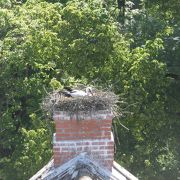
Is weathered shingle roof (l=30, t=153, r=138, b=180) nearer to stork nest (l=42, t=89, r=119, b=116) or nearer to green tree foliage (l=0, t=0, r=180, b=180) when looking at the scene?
stork nest (l=42, t=89, r=119, b=116)

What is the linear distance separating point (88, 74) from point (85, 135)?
32.9ft

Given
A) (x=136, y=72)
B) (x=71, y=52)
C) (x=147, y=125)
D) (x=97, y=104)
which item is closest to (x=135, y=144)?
(x=147, y=125)

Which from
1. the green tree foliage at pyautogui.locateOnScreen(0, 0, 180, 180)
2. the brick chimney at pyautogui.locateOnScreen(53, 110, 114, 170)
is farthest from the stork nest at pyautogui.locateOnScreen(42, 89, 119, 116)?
the green tree foliage at pyautogui.locateOnScreen(0, 0, 180, 180)

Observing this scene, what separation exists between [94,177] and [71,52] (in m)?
10.4

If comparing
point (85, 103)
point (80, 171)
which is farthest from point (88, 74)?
point (80, 171)

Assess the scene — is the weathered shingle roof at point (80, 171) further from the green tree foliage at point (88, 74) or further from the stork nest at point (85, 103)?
the green tree foliage at point (88, 74)

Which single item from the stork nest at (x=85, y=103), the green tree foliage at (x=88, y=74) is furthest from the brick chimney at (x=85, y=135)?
the green tree foliage at (x=88, y=74)

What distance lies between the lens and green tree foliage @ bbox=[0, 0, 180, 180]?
666 inches

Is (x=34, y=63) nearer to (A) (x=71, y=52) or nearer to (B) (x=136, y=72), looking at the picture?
(A) (x=71, y=52)

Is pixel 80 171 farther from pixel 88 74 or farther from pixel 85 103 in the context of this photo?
pixel 88 74

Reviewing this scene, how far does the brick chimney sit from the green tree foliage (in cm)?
884

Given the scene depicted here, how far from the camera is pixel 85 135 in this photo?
7145 mm

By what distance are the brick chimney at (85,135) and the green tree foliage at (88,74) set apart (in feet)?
29.0

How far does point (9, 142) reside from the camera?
57.6 feet
